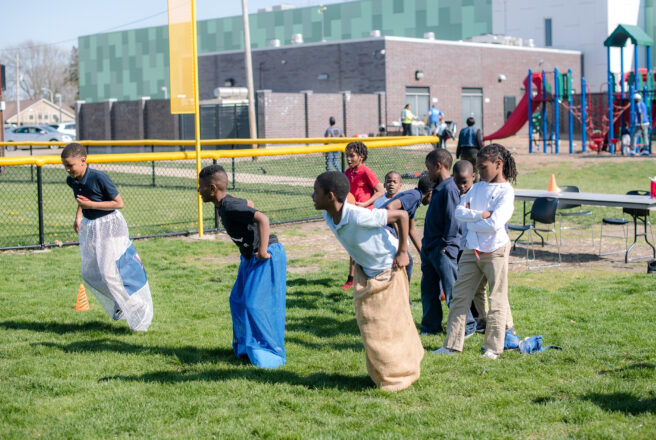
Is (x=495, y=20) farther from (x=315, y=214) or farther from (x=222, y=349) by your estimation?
(x=222, y=349)

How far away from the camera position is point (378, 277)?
5441mm

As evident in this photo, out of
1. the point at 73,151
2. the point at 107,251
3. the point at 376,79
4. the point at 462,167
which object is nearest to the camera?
the point at 462,167

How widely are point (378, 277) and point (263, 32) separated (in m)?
72.6

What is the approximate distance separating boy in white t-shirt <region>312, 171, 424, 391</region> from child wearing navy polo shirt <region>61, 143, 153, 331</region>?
2.61 m

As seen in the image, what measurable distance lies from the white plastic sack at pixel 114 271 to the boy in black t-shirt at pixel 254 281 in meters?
1.44

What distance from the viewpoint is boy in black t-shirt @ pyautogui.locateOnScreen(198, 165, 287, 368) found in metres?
Result: 6.07

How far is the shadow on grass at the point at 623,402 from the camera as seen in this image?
5.05m

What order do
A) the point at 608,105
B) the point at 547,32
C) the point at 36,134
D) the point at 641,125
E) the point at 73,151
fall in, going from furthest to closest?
the point at 547,32 → the point at 36,134 → the point at 608,105 → the point at 641,125 → the point at 73,151

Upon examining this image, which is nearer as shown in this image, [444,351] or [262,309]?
[262,309]

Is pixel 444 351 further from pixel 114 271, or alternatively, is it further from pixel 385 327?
pixel 114 271

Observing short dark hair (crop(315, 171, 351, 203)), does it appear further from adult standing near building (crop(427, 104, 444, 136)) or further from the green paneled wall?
the green paneled wall

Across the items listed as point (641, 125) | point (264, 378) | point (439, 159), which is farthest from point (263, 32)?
point (264, 378)

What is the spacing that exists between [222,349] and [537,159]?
22754 millimetres

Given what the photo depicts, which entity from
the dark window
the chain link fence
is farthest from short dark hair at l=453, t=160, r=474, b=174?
the dark window
